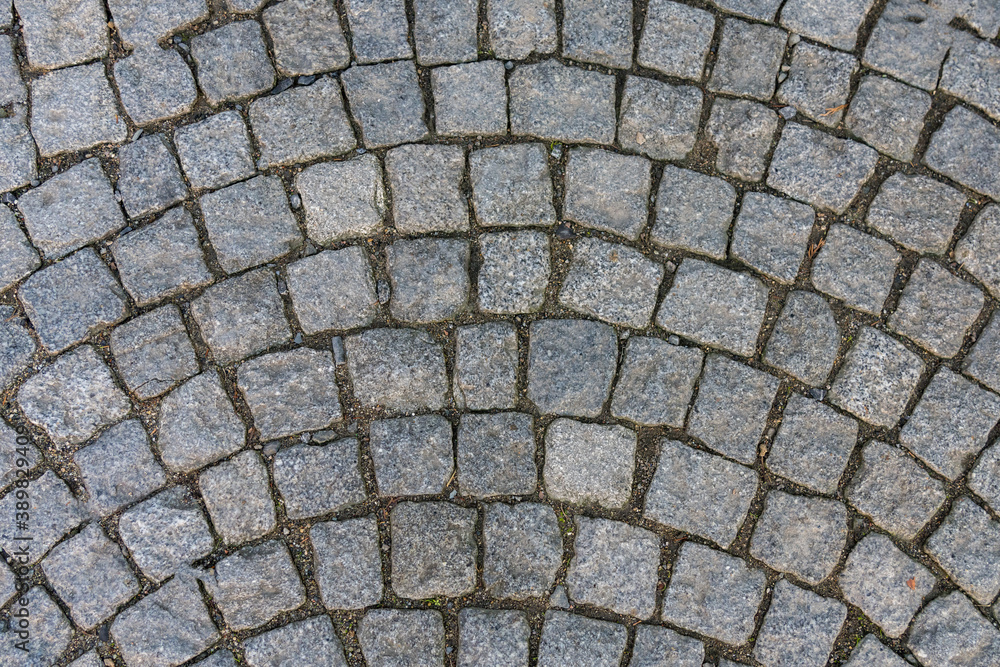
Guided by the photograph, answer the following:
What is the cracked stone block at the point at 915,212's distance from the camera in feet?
9.07

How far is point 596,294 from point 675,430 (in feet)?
2.14

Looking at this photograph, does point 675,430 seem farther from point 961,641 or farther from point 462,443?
point 961,641

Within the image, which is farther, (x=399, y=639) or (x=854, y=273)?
(x=854, y=273)

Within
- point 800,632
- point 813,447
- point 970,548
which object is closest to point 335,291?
point 813,447

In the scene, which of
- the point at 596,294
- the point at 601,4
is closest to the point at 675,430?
the point at 596,294

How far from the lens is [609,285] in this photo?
2.72 meters

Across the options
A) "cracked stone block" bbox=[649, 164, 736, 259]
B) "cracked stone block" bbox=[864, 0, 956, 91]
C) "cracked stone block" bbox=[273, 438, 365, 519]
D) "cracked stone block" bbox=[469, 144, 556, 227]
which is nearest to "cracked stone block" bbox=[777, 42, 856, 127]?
"cracked stone block" bbox=[864, 0, 956, 91]

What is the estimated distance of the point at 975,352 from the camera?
2764 mm

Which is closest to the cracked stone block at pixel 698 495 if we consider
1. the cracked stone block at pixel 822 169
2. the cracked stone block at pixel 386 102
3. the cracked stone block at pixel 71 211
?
the cracked stone block at pixel 822 169

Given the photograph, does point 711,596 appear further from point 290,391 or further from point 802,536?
point 290,391

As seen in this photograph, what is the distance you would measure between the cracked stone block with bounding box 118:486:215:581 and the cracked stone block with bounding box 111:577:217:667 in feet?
0.26

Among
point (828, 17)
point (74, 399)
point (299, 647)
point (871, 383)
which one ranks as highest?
point (828, 17)

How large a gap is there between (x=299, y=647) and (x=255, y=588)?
0.29 m

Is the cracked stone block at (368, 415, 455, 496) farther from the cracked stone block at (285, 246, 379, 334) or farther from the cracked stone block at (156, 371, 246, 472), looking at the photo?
the cracked stone block at (156, 371, 246, 472)
